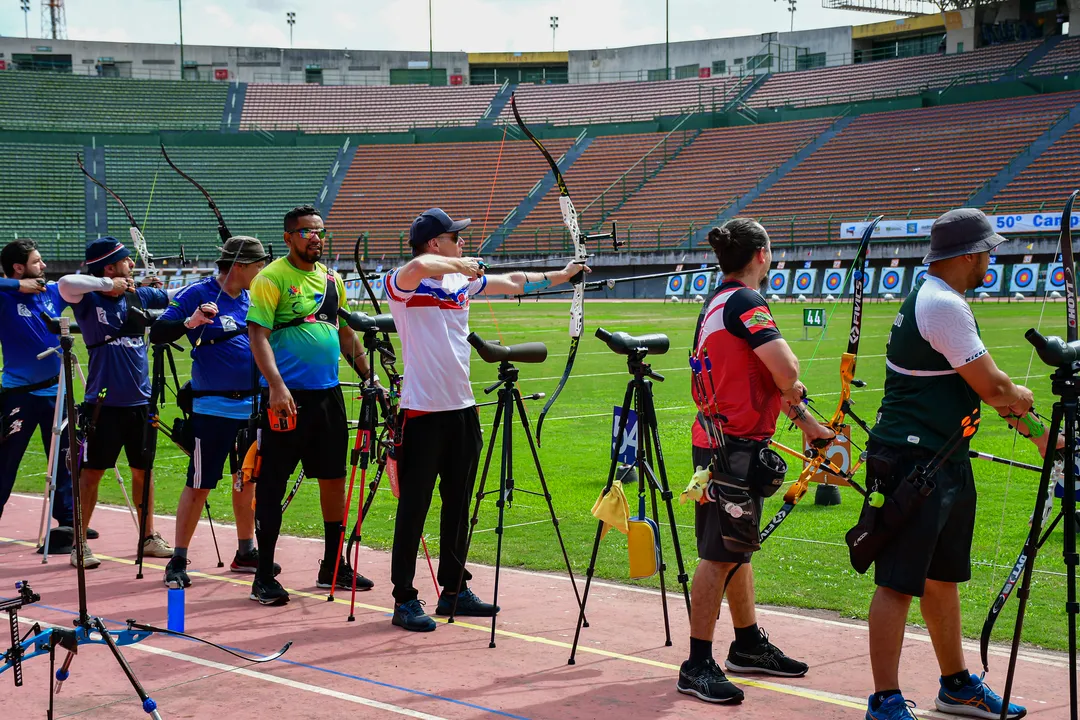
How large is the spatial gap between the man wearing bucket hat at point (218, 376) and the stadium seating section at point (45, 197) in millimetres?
46224

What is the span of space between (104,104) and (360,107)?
13596 millimetres

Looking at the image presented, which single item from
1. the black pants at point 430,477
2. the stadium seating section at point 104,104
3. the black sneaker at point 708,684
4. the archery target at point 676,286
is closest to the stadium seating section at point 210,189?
the stadium seating section at point 104,104

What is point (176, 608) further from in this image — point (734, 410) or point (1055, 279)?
point (1055, 279)

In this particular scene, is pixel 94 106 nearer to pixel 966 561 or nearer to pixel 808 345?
pixel 808 345

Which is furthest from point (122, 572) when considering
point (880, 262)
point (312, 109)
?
point (312, 109)

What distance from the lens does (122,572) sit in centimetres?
677

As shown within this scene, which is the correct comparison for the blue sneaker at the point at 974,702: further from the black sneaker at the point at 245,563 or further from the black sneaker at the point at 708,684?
the black sneaker at the point at 245,563

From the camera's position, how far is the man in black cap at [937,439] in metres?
3.96

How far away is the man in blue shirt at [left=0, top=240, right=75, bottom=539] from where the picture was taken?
7430 mm

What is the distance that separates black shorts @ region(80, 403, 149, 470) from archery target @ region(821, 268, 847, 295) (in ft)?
119

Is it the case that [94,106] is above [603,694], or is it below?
above

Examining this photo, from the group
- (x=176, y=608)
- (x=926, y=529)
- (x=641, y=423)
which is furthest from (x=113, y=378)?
(x=926, y=529)

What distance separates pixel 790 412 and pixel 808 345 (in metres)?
18.4

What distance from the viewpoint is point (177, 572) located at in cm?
631
